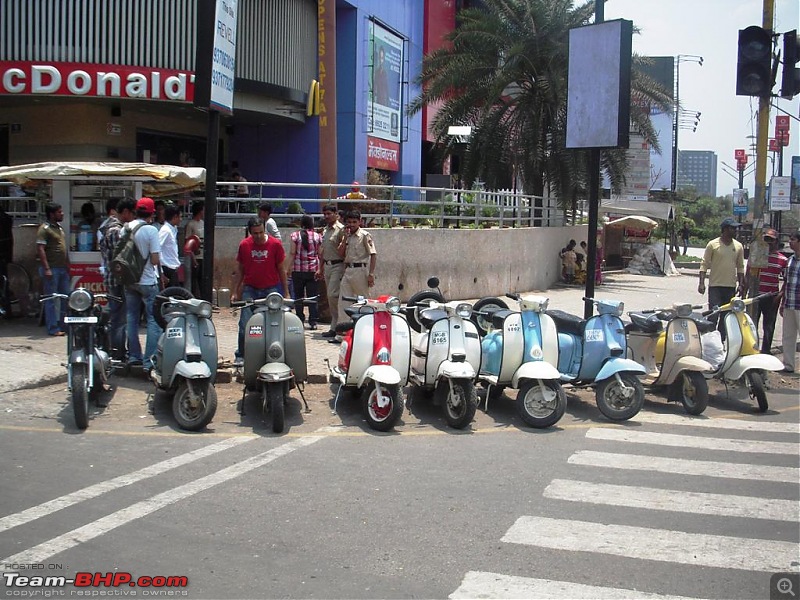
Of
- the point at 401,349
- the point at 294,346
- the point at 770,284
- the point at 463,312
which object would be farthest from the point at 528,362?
the point at 770,284

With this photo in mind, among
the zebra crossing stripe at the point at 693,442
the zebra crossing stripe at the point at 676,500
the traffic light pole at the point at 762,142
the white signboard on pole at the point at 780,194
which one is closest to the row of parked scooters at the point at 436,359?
the zebra crossing stripe at the point at 693,442

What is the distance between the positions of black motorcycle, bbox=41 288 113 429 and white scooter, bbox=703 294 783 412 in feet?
21.1

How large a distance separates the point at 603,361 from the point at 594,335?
0.29 meters

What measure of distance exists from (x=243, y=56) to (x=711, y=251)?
13047 millimetres

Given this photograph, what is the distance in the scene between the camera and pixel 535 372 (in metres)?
7.94

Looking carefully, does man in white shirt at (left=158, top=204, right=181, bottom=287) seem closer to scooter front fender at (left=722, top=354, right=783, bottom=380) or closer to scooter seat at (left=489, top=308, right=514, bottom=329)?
scooter seat at (left=489, top=308, right=514, bottom=329)

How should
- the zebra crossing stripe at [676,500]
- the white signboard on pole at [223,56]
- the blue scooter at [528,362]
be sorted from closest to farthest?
the zebra crossing stripe at [676,500], the blue scooter at [528,362], the white signboard on pole at [223,56]

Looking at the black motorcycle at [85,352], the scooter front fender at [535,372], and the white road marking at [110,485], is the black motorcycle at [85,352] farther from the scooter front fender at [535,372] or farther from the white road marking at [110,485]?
the scooter front fender at [535,372]

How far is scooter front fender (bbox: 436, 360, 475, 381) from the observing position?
25.3 ft

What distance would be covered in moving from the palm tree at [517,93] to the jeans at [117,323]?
1541 cm

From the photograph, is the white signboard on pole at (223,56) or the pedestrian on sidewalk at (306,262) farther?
the pedestrian on sidewalk at (306,262)

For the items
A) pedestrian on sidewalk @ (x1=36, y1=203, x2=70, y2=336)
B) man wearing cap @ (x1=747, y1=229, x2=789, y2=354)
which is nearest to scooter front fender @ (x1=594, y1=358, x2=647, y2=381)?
man wearing cap @ (x1=747, y1=229, x2=789, y2=354)

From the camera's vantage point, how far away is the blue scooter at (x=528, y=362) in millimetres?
8000

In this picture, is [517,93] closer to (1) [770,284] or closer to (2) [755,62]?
(1) [770,284]
